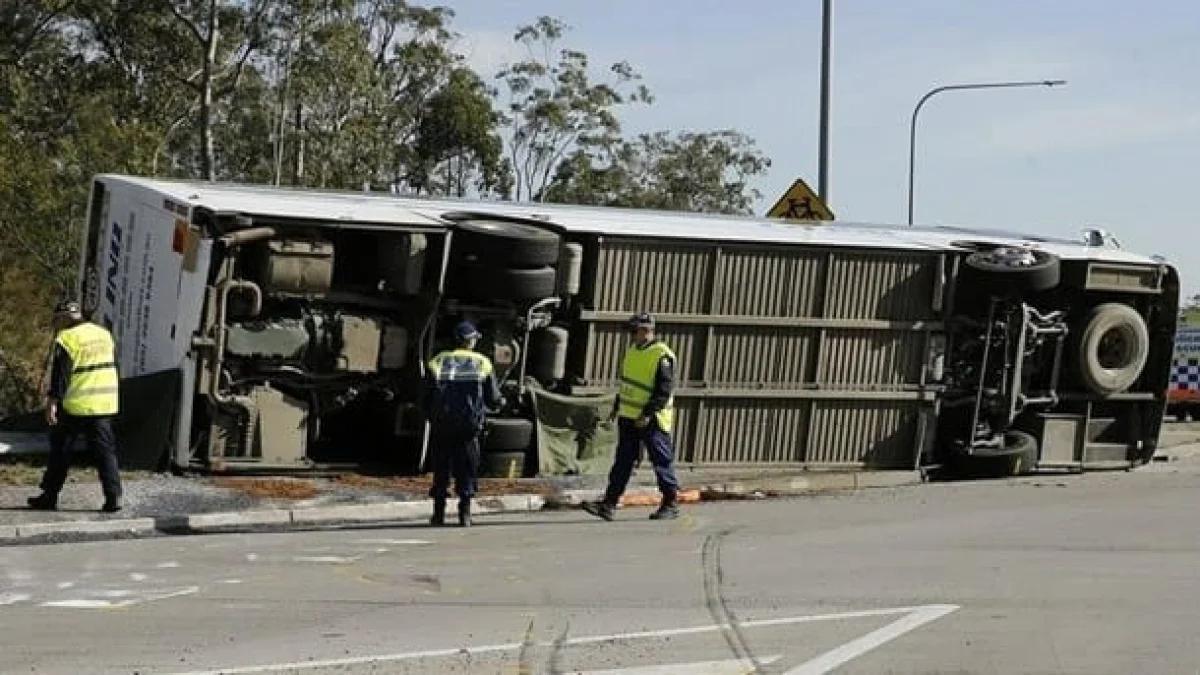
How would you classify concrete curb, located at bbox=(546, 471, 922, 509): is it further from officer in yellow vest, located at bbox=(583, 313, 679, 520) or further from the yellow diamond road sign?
the yellow diamond road sign

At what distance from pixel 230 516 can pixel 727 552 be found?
150 inches

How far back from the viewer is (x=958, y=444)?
16.5 meters

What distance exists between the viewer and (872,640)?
759 cm

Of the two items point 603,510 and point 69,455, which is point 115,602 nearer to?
point 69,455

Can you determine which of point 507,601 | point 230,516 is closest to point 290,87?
point 230,516

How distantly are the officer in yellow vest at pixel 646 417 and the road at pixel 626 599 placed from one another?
0.83 feet

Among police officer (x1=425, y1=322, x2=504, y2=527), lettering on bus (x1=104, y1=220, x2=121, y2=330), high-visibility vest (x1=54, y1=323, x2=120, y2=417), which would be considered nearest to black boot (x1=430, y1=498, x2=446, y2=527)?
police officer (x1=425, y1=322, x2=504, y2=527)

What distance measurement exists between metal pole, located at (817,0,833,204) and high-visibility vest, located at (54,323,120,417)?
12502 mm

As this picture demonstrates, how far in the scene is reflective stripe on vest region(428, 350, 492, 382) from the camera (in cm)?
1169

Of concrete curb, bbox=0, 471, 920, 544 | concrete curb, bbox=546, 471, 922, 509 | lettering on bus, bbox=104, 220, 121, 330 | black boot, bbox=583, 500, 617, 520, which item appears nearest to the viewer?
concrete curb, bbox=0, 471, 920, 544

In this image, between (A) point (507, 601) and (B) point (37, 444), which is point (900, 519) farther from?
(B) point (37, 444)

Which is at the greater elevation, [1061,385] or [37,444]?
[1061,385]

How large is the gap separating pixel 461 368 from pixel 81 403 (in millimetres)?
2819

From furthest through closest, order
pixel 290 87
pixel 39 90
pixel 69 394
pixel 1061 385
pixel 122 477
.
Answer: pixel 290 87 < pixel 39 90 < pixel 1061 385 < pixel 122 477 < pixel 69 394
